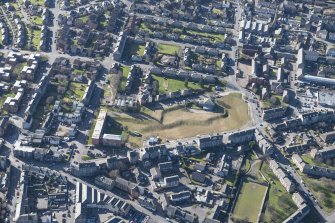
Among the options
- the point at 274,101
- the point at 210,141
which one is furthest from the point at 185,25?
the point at 210,141

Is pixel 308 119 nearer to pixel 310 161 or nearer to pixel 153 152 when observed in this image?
pixel 310 161

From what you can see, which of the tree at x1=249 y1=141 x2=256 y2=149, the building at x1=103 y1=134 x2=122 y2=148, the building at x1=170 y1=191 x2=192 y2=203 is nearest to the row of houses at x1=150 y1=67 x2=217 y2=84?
the tree at x1=249 y1=141 x2=256 y2=149

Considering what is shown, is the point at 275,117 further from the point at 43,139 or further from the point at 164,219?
the point at 43,139

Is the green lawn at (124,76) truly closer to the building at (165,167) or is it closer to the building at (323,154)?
the building at (165,167)

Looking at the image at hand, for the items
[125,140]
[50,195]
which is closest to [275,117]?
[125,140]

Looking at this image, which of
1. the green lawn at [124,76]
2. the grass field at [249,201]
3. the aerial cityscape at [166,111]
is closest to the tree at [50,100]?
the aerial cityscape at [166,111]

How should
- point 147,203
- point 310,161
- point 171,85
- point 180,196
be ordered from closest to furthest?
point 147,203
point 180,196
point 310,161
point 171,85
